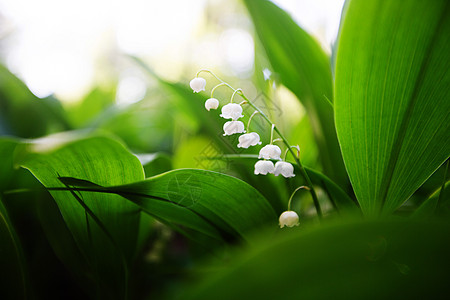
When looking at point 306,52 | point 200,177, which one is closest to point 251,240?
point 200,177

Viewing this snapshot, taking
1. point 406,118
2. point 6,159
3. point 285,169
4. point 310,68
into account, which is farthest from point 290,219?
point 6,159

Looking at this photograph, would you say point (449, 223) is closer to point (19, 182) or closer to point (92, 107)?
point (19, 182)

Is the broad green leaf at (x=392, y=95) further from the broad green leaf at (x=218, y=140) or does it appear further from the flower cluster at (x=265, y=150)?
the broad green leaf at (x=218, y=140)

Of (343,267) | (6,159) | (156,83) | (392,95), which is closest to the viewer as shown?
(343,267)

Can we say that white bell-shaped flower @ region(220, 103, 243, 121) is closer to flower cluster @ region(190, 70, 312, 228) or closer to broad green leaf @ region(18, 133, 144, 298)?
flower cluster @ region(190, 70, 312, 228)

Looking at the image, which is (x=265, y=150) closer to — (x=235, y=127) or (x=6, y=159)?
(x=235, y=127)

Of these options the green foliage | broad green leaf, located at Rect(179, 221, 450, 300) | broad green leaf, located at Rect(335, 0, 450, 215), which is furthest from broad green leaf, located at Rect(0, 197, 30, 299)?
broad green leaf, located at Rect(335, 0, 450, 215)
